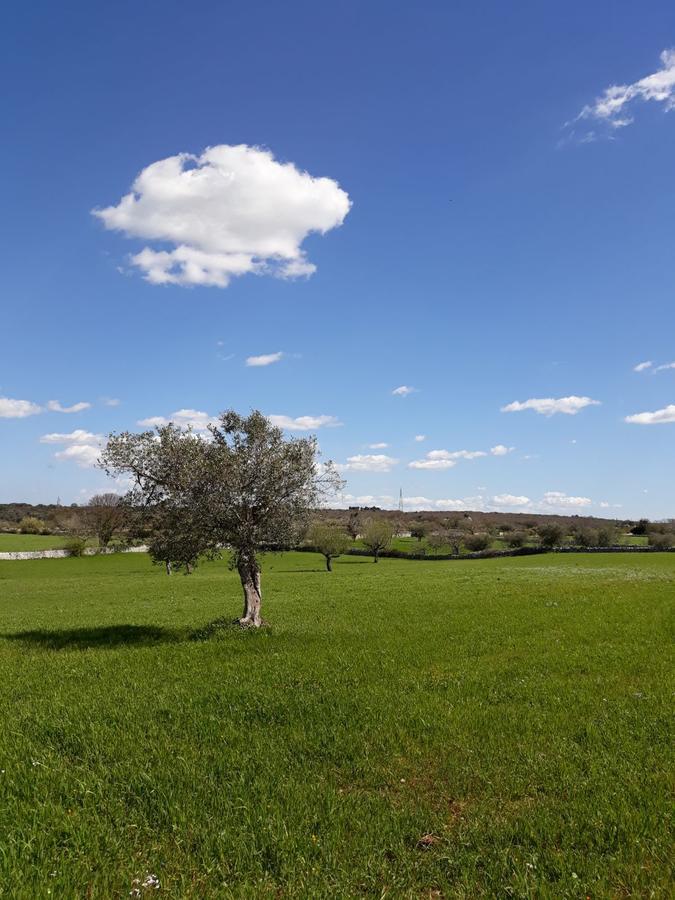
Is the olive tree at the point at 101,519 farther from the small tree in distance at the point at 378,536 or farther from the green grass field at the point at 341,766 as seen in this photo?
the green grass field at the point at 341,766

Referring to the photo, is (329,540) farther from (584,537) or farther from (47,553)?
(584,537)

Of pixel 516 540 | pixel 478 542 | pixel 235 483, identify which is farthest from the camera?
pixel 516 540

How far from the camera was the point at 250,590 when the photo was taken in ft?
85.5

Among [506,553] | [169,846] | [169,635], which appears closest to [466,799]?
[169,846]

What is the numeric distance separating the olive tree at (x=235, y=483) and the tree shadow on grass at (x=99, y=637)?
4.31 metres

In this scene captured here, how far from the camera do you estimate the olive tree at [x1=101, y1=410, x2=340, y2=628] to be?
2502 centimetres

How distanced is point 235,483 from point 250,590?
5.18 m

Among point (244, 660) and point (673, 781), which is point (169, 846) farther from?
point (244, 660)

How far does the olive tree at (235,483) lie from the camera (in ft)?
82.1

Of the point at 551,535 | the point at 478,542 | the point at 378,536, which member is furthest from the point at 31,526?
the point at 551,535

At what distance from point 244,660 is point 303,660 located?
2.08 m

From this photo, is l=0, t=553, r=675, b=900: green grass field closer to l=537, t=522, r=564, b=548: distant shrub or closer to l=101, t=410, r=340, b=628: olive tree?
l=101, t=410, r=340, b=628: olive tree

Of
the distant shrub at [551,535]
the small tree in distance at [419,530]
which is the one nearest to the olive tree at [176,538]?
the distant shrub at [551,535]

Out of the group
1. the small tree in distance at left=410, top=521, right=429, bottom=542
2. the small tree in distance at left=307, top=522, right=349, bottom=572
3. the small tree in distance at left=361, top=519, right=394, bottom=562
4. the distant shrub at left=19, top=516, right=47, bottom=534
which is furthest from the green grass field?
the distant shrub at left=19, top=516, right=47, bottom=534
